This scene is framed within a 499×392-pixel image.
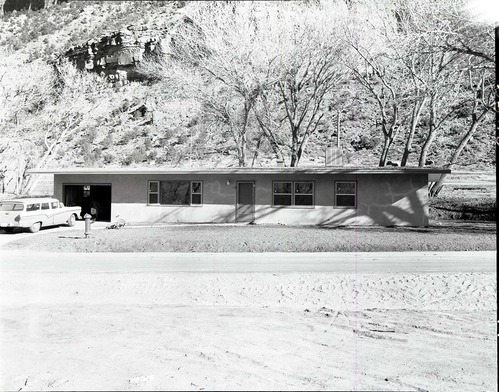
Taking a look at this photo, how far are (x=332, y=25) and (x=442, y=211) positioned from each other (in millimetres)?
9570

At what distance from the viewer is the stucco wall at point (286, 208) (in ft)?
55.7

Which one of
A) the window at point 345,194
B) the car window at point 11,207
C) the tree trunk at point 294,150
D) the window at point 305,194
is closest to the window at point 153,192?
the car window at point 11,207

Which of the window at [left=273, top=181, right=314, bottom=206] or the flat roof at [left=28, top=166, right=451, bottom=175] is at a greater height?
the flat roof at [left=28, top=166, right=451, bottom=175]

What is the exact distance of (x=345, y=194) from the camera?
1750cm

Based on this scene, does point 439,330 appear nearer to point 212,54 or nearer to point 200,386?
point 200,386

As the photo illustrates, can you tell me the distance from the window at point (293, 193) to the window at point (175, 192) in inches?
115

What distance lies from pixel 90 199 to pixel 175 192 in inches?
207

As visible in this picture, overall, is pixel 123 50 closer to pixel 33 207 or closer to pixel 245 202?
pixel 33 207

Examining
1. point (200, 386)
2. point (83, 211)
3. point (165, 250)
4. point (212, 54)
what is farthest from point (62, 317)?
point (212, 54)

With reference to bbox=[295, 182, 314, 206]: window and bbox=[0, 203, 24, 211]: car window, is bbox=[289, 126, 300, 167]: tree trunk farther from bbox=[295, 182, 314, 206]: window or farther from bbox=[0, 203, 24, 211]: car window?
bbox=[0, 203, 24, 211]: car window

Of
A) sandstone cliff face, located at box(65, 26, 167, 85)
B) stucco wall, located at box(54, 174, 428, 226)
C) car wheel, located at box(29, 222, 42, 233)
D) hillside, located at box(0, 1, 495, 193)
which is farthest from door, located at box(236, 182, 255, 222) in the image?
sandstone cliff face, located at box(65, 26, 167, 85)

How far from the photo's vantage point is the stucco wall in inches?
669

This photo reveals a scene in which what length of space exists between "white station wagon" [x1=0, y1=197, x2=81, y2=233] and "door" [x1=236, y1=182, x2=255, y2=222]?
255 inches

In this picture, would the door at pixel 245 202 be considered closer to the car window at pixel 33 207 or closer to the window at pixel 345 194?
the window at pixel 345 194
